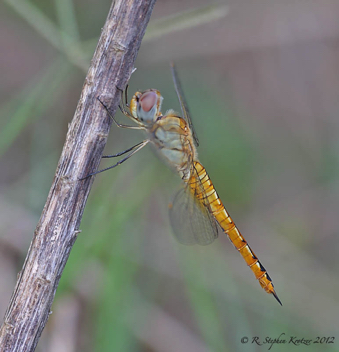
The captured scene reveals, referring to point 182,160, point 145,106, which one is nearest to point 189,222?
point 182,160

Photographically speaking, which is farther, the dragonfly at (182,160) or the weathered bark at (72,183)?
the dragonfly at (182,160)

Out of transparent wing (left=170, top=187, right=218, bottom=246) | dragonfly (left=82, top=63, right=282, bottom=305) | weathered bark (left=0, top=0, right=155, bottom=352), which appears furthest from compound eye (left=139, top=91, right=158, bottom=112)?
weathered bark (left=0, top=0, right=155, bottom=352)

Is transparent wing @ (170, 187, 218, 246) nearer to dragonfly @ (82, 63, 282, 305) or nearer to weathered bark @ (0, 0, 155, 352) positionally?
dragonfly @ (82, 63, 282, 305)

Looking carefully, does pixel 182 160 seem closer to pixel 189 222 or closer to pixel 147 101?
pixel 189 222

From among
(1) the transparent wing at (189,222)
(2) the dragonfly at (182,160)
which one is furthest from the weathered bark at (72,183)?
(1) the transparent wing at (189,222)

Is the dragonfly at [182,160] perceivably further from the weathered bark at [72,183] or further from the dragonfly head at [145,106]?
the weathered bark at [72,183]

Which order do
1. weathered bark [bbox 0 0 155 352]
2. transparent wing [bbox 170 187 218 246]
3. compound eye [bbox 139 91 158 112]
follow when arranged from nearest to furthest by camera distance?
weathered bark [bbox 0 0 155 352]
compound eye [bbox 139 91 158 112]
transparent wing [bbox 170 187 218 246]

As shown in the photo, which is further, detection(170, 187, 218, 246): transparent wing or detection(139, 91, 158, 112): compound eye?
detection(170, 187, 218, 246): transparent wing
